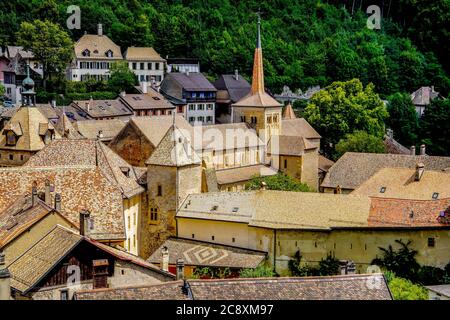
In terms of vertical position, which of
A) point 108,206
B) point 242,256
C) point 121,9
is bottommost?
point 242,256

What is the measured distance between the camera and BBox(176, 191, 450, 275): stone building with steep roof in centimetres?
4203

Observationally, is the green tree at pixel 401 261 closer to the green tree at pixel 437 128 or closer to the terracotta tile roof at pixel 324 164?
the terracotta tile roof at pixel 324 164

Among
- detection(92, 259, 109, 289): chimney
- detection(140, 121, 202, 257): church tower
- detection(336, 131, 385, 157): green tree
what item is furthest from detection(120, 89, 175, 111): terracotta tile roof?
detection(92, 259, 109, 289): chimney

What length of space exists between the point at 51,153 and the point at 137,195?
17.9ft

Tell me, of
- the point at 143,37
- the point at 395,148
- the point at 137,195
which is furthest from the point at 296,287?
the point at 143,37

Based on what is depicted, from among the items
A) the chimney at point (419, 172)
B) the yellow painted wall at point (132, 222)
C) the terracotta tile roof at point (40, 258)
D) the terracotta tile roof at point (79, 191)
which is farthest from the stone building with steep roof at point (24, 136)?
the chimney at point (419, 172)

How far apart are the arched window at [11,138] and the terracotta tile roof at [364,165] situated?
23843mm

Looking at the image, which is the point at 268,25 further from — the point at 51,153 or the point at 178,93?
the point at 51,153

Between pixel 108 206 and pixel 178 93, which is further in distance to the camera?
pixel 178 93

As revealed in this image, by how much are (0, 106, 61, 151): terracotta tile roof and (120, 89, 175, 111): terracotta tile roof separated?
28549 mm

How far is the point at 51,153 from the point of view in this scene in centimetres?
4638

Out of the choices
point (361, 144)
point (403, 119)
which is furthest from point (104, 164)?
point (403, 119)

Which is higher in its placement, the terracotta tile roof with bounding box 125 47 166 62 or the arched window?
the terracotta tile roof with bounding box 125 47 166 62

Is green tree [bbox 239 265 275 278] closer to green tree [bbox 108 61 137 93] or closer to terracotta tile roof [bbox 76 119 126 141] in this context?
terracotta tile roof [bbox 76 119 126 141]
